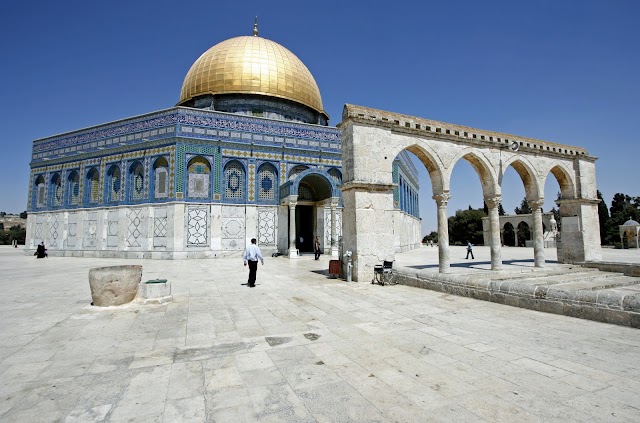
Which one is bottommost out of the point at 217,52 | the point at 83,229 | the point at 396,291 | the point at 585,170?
the point at 396,291

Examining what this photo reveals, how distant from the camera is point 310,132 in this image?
70.2ft

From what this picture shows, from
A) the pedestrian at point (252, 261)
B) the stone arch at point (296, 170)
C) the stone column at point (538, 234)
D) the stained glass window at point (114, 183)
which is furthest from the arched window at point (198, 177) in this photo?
the stone column at point (538, 234)

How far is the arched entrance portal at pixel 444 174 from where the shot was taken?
9008 millimetres

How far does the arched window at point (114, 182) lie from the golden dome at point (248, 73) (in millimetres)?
7331

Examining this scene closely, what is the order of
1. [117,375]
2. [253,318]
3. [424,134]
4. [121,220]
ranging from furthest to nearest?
[121,220] < [424,134] < [253,318] < [117,375]

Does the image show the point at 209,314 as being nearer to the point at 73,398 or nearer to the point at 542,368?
the point at 73,398

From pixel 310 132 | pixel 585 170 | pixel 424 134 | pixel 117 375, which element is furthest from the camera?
pixel 310 132

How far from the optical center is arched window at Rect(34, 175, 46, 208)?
22.6 m

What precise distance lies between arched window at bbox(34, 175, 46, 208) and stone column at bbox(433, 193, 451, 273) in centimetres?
2564

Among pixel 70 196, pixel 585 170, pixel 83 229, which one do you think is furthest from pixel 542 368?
pixel 70 196

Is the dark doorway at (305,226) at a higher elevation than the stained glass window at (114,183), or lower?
lower

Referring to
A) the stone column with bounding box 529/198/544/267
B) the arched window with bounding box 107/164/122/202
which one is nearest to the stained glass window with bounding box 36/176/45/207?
the arched window with bounding box 107/164/122/202

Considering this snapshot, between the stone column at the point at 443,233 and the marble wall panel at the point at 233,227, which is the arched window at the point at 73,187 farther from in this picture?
the stone column at the point at 443,233

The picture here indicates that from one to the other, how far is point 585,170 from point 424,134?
7969mm
